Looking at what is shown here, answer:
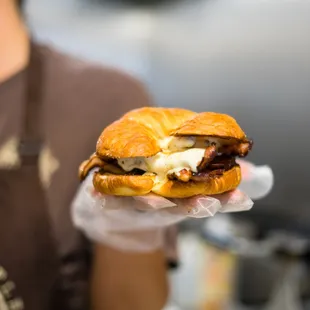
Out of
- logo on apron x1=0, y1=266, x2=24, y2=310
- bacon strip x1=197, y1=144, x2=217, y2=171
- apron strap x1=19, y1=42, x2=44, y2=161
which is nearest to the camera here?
bacon strip x1=197, y1=144, x2=217, y2=171

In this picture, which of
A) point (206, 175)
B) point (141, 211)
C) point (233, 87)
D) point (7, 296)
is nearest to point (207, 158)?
point (206, 175)

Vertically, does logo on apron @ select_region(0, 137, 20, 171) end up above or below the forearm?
above

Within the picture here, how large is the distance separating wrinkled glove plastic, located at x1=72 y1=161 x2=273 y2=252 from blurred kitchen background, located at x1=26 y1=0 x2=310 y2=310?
35cm

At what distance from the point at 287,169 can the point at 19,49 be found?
673 mm

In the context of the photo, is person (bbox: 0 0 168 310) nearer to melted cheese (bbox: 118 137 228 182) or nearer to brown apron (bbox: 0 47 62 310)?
brown apron (bbox: 0 47 62 310)

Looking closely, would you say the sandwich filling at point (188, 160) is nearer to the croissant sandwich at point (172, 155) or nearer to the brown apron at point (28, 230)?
the croissant sandwich at point (172, 155)

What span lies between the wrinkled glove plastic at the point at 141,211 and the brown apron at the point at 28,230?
63mm

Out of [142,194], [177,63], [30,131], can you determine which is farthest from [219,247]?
[142,194]

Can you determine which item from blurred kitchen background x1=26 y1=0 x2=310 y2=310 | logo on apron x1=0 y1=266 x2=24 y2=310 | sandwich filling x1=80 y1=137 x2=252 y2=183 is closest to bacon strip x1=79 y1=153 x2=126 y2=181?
sandwich filling x1=80 y1=137 x2=252 y2=183

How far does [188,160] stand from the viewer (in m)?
0.51

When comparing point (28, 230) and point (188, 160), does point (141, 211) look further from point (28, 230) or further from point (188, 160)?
point (28, 230)

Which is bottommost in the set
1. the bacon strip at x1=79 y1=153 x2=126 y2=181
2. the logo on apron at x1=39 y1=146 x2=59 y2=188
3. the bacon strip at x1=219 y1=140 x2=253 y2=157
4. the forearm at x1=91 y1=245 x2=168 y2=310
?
the forearm at x1=91 y1=245 x2=168 y2=310

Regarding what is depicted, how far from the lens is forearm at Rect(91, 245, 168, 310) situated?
0.93 meters

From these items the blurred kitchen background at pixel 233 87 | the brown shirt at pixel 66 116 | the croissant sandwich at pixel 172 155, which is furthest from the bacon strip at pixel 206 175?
the blurred kitchen background at pixel 233 87
